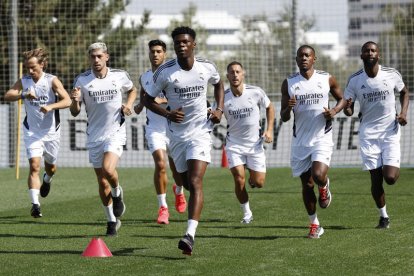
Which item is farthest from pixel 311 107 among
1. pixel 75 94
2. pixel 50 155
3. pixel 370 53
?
pixel 50 155

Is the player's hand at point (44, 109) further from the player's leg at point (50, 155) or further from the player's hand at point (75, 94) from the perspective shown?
the player's hand at point (75, 94)

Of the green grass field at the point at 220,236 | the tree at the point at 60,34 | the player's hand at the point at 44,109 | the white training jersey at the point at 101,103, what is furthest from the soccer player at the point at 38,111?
the tree at the point at 60,34

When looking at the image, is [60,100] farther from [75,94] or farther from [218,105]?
[218,105]

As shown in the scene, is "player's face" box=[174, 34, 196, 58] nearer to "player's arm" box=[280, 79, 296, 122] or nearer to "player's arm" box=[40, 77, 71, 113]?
"player's arm" box=[280, 79, 296, 122]

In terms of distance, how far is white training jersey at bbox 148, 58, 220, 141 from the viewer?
11.1m

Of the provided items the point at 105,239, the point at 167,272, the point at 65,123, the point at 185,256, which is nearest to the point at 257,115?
the point at 105,239

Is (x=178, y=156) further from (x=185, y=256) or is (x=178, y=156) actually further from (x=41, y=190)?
(x=41, y=190)

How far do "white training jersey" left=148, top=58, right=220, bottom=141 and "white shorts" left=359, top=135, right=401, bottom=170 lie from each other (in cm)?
277

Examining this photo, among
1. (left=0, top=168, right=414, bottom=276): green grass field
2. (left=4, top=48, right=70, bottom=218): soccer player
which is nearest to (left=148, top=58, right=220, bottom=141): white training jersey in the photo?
(left=0, top=168, right=414, bottom=276): green grass field

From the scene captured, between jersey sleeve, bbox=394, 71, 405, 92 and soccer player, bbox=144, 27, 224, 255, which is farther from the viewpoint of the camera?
jersey sleeve, bbox=394, 71, 405, 92

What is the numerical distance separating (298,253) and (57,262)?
95.2 inches

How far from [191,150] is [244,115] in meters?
3.61

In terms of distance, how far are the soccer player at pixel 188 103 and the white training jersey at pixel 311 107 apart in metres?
1.56

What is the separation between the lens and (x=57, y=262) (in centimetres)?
1038
